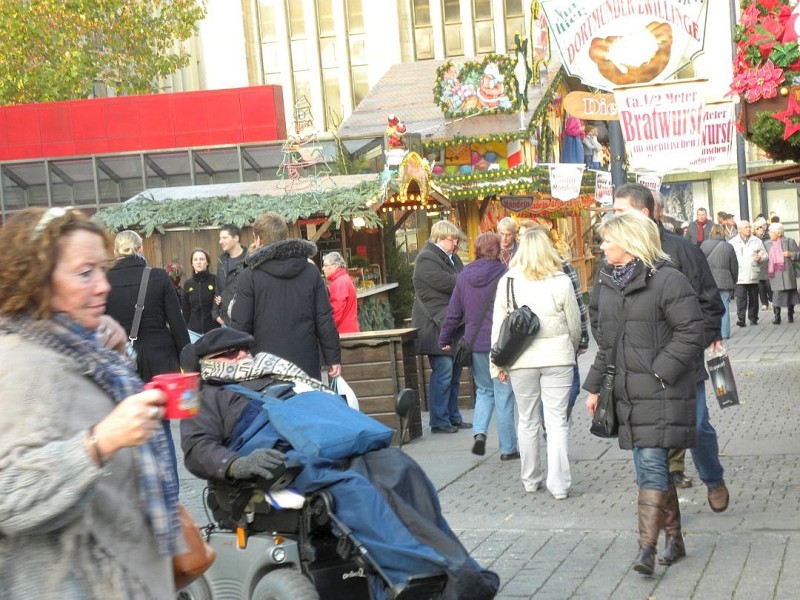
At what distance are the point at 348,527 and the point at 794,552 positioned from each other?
2693mm

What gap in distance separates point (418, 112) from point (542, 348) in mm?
18075

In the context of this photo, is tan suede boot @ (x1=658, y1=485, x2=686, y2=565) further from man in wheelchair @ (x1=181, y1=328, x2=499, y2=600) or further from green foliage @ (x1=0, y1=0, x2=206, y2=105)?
green foliage @ (x1=0, y1=0, x2=206, y2=105)

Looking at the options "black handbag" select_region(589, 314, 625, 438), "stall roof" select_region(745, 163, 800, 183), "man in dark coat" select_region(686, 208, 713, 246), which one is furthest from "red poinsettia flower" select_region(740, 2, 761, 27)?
"man in dark coat" select_region(686, 208, 713, 246)

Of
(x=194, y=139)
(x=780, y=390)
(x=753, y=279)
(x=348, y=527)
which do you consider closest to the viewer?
(x=348, y=527)

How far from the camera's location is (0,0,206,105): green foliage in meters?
33.8

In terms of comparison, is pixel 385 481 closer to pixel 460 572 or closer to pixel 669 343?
pixel 460 572

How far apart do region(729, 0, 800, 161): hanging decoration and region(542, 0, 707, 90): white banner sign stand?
8.81 feet

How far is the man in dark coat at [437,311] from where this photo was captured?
37.0 ft

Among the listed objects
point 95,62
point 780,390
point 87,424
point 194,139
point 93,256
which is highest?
point 95,62

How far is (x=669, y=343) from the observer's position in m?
6.14

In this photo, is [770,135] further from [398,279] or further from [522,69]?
[522,69]

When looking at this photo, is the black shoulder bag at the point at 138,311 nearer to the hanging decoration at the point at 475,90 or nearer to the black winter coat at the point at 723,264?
the black winter coat at the point at 723,264

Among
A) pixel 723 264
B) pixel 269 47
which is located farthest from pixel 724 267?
pixel 269 47

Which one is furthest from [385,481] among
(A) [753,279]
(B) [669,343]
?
(A) [753,279]
